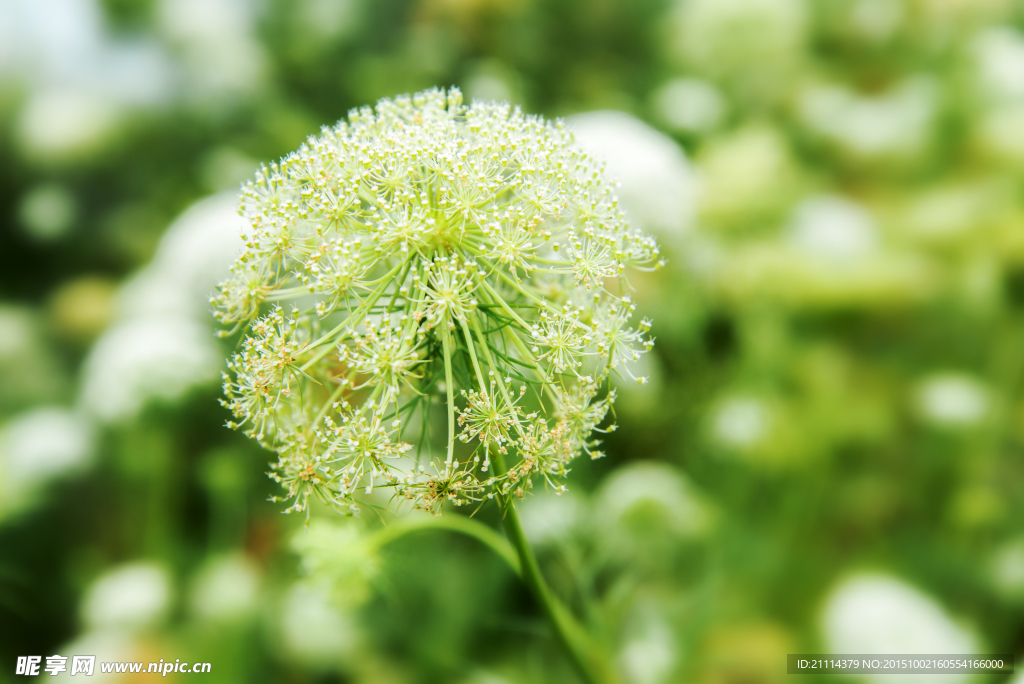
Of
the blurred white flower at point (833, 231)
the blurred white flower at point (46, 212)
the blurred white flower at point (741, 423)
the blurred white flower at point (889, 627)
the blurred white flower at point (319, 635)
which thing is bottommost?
the blurred white flower at point (889, 627)

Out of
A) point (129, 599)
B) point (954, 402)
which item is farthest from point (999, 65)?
point (129, 599)

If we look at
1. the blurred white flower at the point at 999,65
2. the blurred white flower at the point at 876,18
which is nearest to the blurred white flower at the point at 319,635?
the blurred white flower at the point at 999,65

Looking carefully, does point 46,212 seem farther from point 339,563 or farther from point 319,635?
point 339,563

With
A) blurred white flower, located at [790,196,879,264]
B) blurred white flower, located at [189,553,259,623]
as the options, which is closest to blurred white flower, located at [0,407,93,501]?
blurred white flower, located at [189,553,259,623]

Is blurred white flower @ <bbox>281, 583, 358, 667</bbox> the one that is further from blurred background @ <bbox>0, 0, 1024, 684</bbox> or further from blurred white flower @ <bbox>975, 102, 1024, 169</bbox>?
blurred white flower @ <bbox>975, 102, 1024, 169</bbox>

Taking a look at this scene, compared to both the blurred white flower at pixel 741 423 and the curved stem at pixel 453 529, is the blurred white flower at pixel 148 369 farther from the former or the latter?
the blurred white flower at pixel 741 423

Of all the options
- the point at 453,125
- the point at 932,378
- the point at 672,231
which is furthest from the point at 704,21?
the point at 453,125

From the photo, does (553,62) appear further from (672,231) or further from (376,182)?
(376,182)
